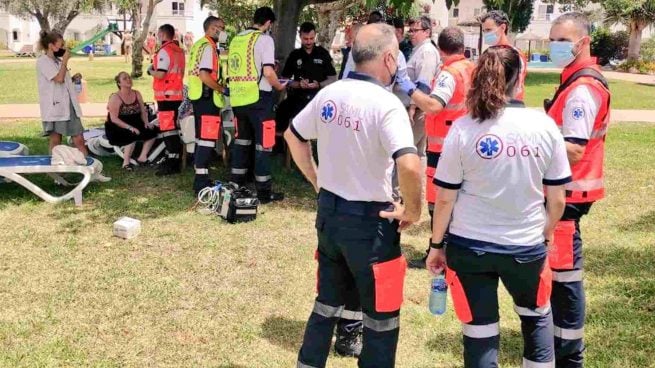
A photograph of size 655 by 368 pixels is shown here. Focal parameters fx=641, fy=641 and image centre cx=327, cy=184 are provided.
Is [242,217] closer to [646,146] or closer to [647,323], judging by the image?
[647,323]

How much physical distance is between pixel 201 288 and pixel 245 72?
9.22 feet

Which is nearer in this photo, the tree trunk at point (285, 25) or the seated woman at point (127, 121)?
the seated woman at point (127, 121)

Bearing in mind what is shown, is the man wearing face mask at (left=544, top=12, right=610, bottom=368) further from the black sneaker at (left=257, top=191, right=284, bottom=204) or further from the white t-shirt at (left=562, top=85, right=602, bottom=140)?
the black sneaker at (left=257, top=191, right=284, bottom=204)

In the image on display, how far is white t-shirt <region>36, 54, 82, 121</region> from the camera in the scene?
7.82 m

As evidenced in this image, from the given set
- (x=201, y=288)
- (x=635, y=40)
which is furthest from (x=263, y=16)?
(x=635, y=40)

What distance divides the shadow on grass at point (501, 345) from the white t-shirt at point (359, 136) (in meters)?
1.52

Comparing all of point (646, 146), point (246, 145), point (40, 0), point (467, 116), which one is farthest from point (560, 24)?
point (40, 0)

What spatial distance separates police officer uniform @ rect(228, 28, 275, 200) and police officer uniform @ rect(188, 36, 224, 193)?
0.36 meters

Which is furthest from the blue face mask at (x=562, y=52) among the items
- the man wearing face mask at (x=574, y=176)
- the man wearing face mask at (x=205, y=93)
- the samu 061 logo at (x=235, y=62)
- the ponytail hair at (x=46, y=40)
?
the ponytail hair at (x=46, y=40)

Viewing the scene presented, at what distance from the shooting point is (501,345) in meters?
4.12

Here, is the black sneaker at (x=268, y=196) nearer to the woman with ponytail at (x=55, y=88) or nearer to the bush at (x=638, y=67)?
the woman with ponytail at (x=55, y=88)

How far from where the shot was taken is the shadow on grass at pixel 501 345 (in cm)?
395

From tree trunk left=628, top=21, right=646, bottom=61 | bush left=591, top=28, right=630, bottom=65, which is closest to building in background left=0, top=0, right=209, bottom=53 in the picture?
bush left=591, top=28, right=630, bottom=65

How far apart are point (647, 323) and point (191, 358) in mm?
3067
